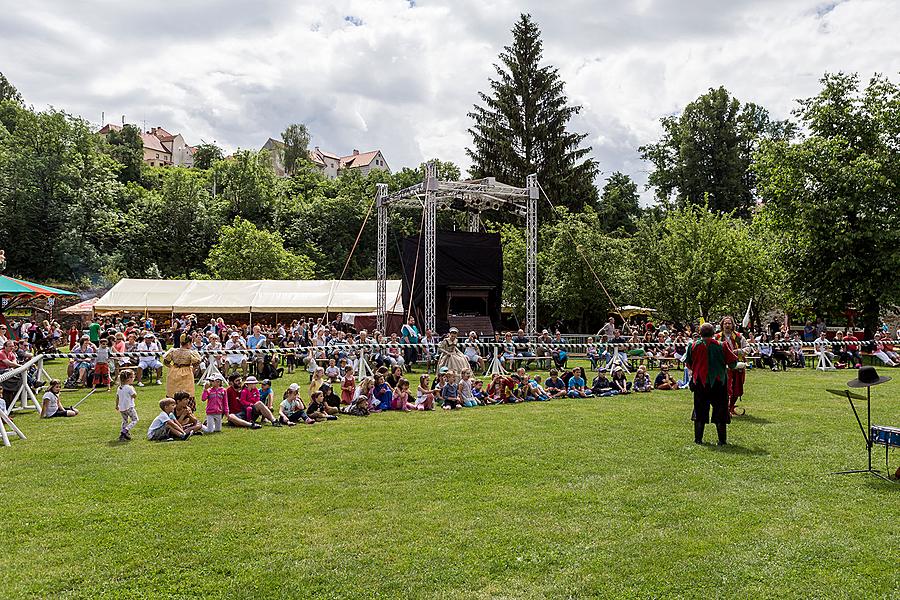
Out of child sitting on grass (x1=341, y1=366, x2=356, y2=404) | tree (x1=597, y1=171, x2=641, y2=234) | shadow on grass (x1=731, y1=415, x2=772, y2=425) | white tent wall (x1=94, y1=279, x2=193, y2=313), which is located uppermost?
tree (x1=597, y1=171, x2=641, y2=234)

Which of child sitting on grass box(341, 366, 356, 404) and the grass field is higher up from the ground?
child sitting on grass box(341, 366, 356, 404)

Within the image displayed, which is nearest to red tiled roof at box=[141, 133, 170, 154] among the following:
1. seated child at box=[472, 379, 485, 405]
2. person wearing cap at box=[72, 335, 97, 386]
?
person wearing cap at box=[72, 335, 97, 386]

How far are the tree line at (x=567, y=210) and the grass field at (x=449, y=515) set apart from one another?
53.3ft

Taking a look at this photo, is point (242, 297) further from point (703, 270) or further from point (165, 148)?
point (165, 148)

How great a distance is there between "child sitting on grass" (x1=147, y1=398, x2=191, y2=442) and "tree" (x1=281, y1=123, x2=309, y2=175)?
77.5 m

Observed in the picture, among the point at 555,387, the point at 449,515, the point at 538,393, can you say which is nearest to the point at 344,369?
the point at 538,393

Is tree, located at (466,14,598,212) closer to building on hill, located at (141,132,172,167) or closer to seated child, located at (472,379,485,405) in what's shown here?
seated child, located at (472,379,485,405)

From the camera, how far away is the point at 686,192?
4769 cm

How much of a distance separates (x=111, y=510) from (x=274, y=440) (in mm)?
3178

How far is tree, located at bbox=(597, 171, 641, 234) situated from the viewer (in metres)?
51.5

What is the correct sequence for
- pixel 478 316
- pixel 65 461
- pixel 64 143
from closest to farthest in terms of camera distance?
pixel 65 461 → pixel 478 316 → pixel 64 143

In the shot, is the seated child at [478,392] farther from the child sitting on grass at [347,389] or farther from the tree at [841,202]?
the tree at [841,202]

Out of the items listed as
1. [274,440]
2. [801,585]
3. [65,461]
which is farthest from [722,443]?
[65,461]

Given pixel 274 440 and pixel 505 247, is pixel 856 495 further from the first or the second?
pixel 505 247
